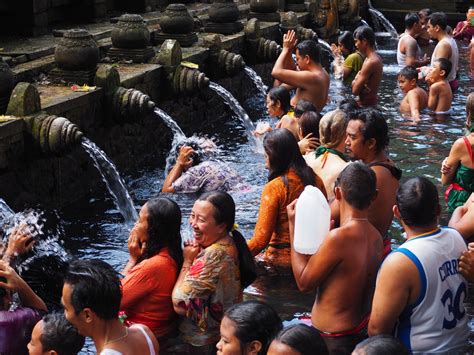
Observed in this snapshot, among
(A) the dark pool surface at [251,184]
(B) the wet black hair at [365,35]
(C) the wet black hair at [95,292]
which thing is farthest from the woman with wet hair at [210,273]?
(B) the wet black hair at [365,35]

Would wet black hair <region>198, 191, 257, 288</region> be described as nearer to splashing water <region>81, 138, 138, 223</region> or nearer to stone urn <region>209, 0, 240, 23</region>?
splashing water <region>81, 138, 138, 223</region>

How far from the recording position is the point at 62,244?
7840mm

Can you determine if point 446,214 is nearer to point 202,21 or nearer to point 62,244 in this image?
point 62,244

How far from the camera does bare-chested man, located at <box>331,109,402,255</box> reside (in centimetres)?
618

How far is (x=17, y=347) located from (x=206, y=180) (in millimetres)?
3935

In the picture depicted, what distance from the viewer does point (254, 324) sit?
408 centimetres

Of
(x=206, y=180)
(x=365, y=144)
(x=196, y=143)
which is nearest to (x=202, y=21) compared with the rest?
(x=196, y=143)

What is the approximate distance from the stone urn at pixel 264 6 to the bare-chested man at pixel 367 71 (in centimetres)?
420

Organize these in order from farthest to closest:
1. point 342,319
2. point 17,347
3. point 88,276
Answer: point 342,319
point 17,347
point 88,276

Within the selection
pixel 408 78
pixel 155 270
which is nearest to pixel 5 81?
pixel 155 270

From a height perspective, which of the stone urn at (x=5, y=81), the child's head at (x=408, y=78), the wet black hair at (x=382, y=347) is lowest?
the child's head at (x=408, y=78)

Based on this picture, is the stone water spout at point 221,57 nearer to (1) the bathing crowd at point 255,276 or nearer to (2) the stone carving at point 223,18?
(2) the stone carving at point 223,18

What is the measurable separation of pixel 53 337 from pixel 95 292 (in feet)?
1.10

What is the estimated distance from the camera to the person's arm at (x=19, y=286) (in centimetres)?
494
